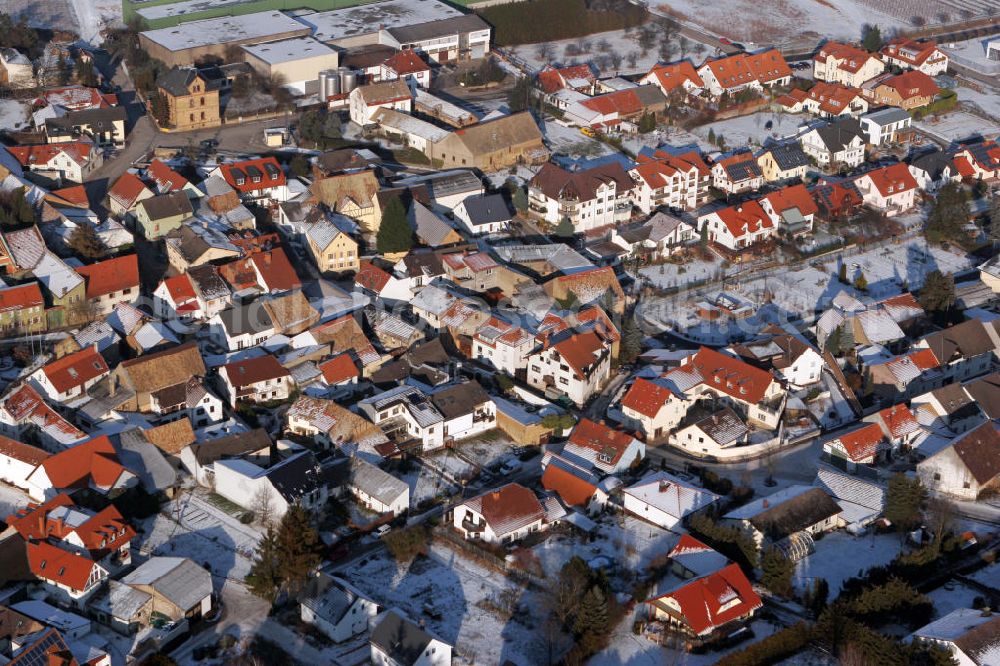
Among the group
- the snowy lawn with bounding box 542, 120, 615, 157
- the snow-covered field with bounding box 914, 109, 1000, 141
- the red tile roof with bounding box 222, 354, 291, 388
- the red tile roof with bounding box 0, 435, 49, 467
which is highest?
the red tile roof with bounding box 222, 354, 291, 388

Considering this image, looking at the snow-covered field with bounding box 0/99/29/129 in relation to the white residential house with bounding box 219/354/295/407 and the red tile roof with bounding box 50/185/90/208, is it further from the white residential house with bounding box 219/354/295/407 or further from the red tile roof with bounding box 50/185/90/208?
the white residential house with bounding box 219/354/295/407

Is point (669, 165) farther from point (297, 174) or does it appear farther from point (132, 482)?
point (132, 482)

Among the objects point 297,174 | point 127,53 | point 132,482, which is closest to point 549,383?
point 132,482

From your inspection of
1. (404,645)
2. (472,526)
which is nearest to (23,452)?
(472,526)

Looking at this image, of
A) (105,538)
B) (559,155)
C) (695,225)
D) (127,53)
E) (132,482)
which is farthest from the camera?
Result: (127,53)

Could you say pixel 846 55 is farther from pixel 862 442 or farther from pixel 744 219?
pixel 862 442

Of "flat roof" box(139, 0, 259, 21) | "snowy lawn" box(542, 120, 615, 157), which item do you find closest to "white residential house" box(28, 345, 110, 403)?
"snowy lawn" box(542, 120, 615, 157)
